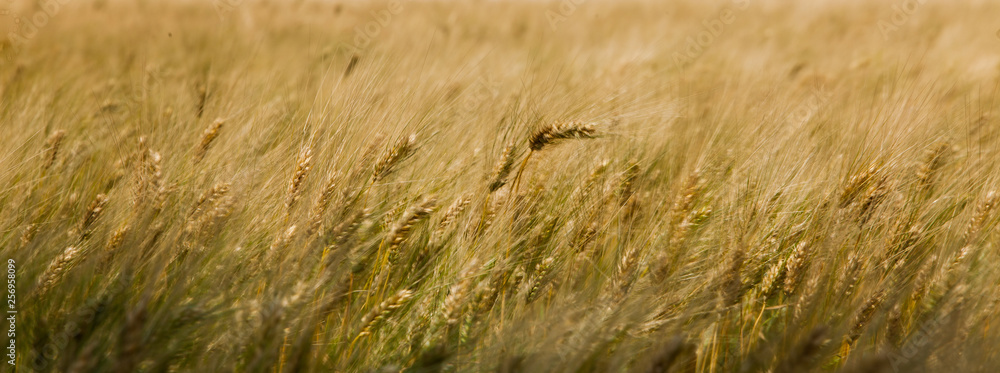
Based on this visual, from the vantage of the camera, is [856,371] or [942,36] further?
[942,36]

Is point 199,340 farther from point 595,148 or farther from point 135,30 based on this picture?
point 135,30

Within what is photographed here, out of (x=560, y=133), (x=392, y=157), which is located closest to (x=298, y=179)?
(x=392, y=157)

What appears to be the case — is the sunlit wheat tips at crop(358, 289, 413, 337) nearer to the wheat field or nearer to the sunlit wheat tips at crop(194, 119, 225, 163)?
the wheat field

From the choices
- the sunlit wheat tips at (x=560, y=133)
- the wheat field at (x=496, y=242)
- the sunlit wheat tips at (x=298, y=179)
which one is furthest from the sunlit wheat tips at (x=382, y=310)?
the sunlit wheat tips at (x=560, y=133)

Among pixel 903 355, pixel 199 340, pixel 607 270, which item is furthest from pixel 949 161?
pixel 199 340

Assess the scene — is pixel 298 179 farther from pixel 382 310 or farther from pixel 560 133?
pixel 560 133

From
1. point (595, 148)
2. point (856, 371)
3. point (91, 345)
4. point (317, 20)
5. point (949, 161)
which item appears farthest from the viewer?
point (317, 20)

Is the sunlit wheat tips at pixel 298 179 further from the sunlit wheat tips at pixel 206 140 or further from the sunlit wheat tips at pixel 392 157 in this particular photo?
the sunlit wheat tips at pixel 206 140

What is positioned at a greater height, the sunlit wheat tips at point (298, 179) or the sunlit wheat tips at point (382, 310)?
the sunlit wheat tips at point (298, 179)

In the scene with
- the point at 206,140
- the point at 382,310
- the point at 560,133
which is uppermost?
the point at 560,133

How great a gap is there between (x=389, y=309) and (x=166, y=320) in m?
0.35

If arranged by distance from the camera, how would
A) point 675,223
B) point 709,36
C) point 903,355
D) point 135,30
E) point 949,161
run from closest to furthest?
1. point 903,355
2. point 675,223
3. point 949,161
4. point 709,36
5. point 135,30

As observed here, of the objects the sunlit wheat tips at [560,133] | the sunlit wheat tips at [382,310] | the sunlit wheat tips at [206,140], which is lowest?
the sunlit wheat tips at [382,310]

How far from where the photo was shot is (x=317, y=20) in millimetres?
6879
